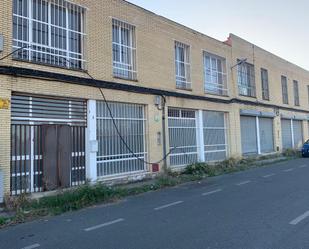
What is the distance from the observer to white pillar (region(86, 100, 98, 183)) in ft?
40.4

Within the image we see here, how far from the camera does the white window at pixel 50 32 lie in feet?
36.4

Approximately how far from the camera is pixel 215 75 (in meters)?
20.5

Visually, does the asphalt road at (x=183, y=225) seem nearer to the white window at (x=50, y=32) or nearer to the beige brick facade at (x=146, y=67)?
the beige brick facade at (x=146, y=67)

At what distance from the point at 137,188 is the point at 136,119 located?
3.55 metres

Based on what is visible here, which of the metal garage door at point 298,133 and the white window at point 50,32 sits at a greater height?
the white window at point 50,32

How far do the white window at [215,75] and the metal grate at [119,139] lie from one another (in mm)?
6132

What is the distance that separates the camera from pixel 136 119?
1471 cm

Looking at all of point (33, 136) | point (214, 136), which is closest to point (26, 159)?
point (33, 136)

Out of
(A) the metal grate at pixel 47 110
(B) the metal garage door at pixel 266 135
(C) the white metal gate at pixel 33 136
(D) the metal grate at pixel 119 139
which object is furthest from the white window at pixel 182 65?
(B) the metal garage door at pixel 266 135

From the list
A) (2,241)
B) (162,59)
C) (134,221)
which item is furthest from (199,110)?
(2,241)

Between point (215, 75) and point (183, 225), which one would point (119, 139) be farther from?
point (215, 75)

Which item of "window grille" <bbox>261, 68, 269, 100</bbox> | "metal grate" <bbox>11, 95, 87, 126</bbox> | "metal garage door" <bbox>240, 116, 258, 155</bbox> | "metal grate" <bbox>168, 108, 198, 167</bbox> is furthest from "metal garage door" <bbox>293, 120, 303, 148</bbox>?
"metal grate" <bbox>11, 95, 87, 126</bbox>

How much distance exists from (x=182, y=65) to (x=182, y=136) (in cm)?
375

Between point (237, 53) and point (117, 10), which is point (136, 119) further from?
point (237, 53)
